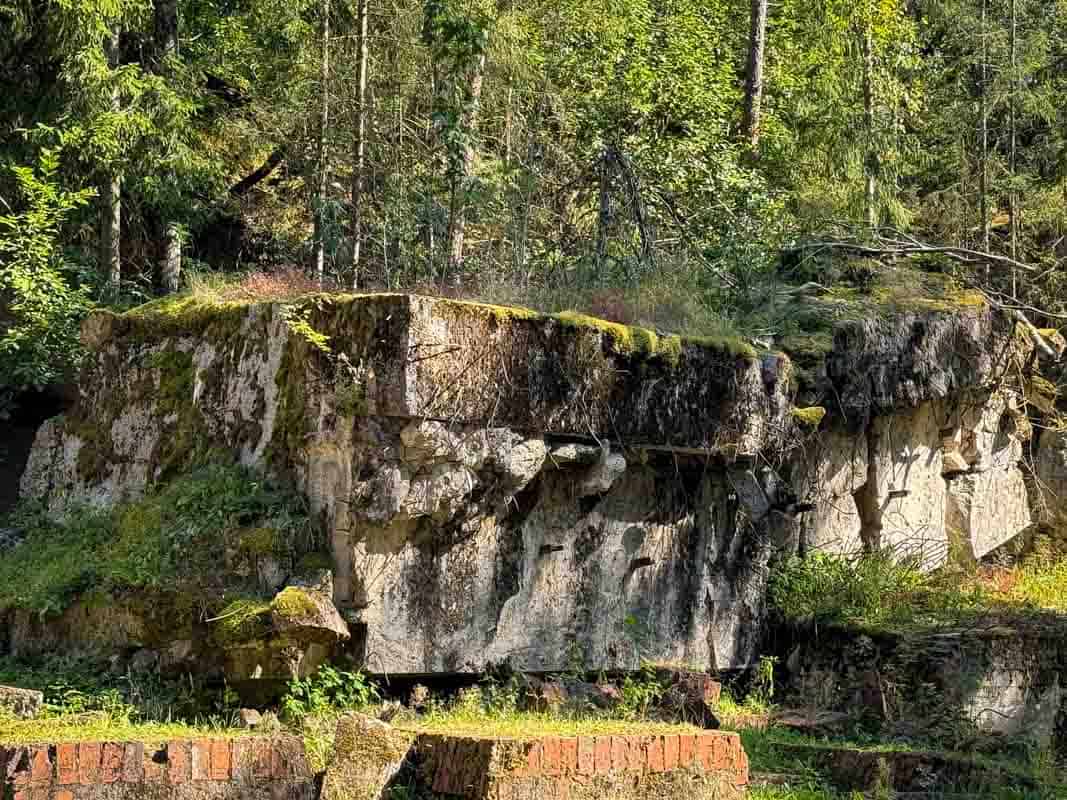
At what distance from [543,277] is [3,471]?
8341 mm

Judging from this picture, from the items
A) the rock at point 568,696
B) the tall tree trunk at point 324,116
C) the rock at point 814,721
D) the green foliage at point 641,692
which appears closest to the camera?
the rock at point 568,696

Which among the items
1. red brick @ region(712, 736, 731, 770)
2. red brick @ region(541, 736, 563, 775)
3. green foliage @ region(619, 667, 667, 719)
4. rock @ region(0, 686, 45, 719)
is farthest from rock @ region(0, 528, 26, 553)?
red brick @ region(712, 736, 731, 770)

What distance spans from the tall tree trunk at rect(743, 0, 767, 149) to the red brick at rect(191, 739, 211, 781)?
18.0 m

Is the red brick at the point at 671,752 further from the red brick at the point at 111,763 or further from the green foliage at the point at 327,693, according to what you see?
the red brick at the point at 111,763

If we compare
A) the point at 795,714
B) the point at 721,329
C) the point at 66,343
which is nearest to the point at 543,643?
the point at 795,714

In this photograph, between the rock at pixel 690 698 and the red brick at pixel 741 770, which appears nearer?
the red brick at pixel 741 770

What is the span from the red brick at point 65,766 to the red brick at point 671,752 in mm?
3526

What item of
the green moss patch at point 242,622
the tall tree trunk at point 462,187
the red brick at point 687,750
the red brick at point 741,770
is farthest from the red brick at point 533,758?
the tall tree trunk at point 462,187

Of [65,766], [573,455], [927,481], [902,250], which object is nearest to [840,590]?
[927,481]

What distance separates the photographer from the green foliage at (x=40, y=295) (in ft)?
53.9

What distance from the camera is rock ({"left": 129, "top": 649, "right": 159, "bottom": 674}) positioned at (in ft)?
36.6

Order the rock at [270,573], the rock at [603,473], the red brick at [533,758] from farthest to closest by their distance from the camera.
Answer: the rock at [603,473], the rock at [270,573], the red brick at [533,758]

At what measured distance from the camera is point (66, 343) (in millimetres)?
16953

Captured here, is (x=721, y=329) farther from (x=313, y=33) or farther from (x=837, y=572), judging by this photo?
(x=313, y=33)
